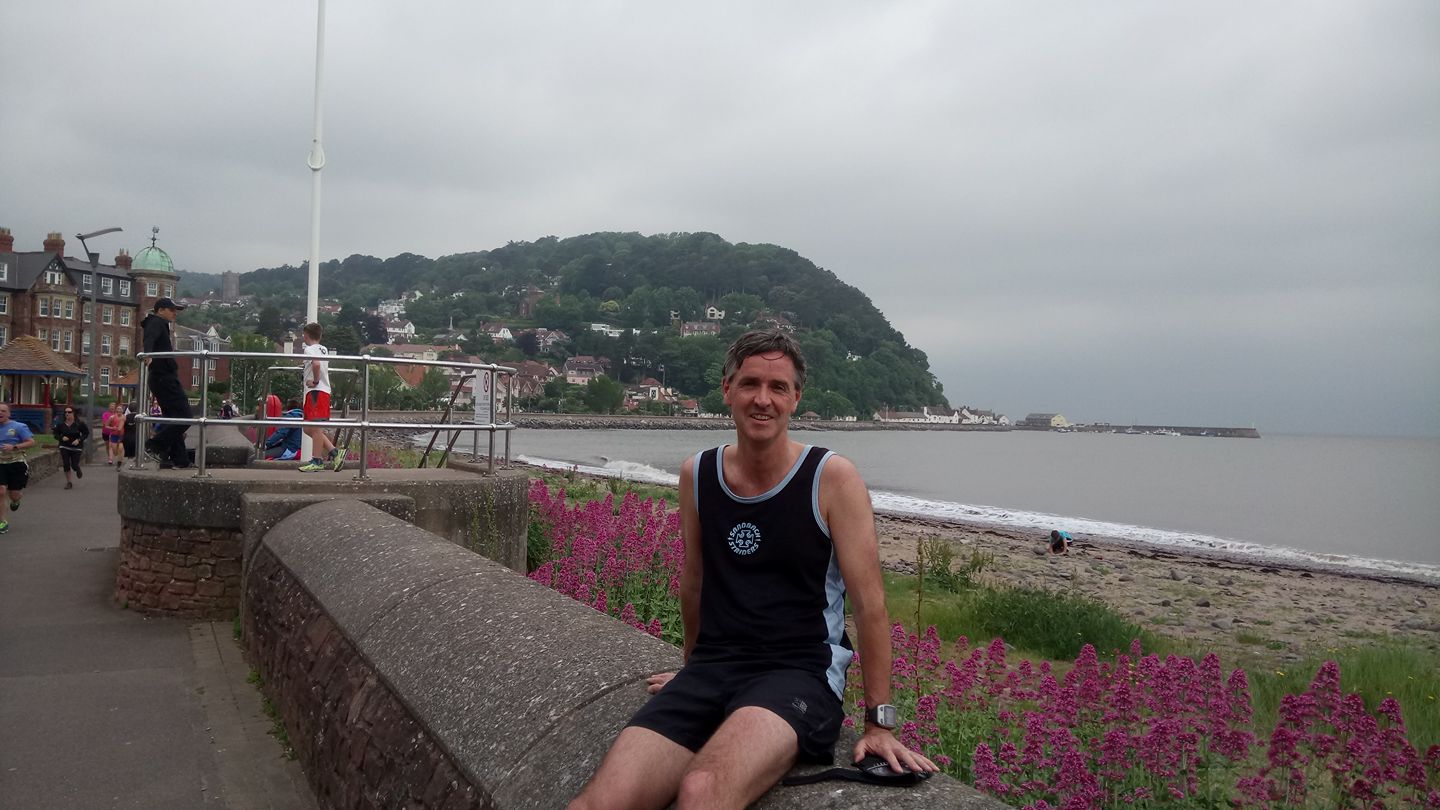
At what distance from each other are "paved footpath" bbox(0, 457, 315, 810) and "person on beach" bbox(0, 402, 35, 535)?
368cm

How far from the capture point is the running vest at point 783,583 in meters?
2.63

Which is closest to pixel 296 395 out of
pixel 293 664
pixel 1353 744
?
pixel 293 664

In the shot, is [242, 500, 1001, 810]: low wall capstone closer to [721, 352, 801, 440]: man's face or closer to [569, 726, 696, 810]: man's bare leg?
[569, 726, 696, 810]: man's bare leg

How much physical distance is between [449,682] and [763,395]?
1.28 meters

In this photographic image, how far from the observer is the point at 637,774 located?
7.37 feet

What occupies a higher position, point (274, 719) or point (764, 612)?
point (764, 612)

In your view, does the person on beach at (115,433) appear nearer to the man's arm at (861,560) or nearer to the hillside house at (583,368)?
the man's arm at (861,560)

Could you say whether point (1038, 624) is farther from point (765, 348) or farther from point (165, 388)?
point (765, 348)

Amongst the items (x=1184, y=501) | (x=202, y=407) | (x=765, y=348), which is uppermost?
(x=765, y=348)

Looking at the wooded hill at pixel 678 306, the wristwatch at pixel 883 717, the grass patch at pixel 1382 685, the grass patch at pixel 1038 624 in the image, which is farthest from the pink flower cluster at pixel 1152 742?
the wooded hill at pixel 678 306

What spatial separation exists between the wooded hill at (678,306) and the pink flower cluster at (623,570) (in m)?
95.2

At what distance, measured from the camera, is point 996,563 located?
20.8 metres

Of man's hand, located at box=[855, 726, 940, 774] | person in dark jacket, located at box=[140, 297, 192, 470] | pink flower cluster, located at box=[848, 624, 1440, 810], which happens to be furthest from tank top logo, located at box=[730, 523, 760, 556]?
person in dark jacket, located at box=[140, 297, 192, 470]

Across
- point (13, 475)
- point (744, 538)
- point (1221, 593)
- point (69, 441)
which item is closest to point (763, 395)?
point (744, 538)
